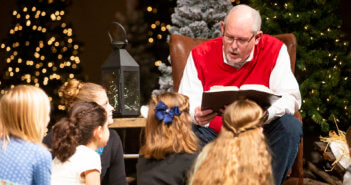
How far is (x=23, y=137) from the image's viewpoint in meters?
1.99

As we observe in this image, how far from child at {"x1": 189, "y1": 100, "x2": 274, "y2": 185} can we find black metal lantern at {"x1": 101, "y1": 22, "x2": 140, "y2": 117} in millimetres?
1744

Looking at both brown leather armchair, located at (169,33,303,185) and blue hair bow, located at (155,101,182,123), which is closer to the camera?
blue hair bow, located at (155,101,182,123)

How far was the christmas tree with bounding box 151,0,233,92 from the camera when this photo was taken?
403cm

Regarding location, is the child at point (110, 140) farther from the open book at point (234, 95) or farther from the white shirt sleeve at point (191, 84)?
the open book at point (234, 95)

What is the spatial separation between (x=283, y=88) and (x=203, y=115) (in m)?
0.58

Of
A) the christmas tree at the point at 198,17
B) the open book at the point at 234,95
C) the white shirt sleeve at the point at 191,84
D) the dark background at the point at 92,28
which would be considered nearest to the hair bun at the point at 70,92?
the white shirt sleeve at the point at 191,84

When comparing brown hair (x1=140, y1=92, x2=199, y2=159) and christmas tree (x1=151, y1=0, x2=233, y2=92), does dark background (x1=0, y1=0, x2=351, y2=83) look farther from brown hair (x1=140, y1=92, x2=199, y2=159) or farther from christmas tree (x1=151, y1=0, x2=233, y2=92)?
brown hair (x1=140, y1=92, x2=199, y2=159)

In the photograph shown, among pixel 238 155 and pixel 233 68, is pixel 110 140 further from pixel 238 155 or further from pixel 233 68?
pixel 238 155

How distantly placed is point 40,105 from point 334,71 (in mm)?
2680

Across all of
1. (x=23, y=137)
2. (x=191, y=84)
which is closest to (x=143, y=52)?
(x=191, y=84)

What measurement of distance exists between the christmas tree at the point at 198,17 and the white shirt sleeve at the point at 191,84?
1.12 metres

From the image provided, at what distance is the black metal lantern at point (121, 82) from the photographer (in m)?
3.58

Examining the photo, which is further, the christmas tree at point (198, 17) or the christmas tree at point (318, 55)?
the christmas tree at point (198, 17)

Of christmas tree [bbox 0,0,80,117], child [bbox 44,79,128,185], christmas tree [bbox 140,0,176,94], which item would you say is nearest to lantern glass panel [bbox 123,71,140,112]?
child [bbox 44,79,128,185]
